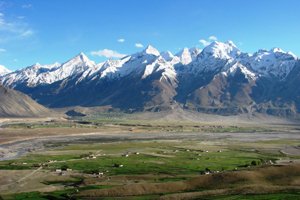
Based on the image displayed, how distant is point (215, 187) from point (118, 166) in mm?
41011

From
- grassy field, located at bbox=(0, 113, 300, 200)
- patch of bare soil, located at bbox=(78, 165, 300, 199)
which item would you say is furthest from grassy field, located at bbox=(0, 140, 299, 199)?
patch of bare soil, located at bbox=(78, 165, 300, 199)

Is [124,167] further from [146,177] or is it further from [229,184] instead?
[229,184]

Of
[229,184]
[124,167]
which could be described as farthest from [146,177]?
[229,184]

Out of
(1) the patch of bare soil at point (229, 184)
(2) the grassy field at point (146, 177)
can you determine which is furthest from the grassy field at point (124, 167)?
(1) the patch of bare soil at point (229, 184)

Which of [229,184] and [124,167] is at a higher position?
[229,184]

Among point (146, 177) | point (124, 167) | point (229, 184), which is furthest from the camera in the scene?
point (124, 167)

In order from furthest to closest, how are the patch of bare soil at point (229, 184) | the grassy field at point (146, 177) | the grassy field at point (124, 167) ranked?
the grassy field at point (124, 167), the grassy field at point (146, 177), the patch of bare soil at point (229, 184)

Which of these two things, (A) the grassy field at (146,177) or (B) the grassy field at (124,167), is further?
(B) the grassy field at (124,167)

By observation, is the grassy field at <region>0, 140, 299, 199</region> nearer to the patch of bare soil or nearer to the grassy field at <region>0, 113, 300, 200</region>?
the grassy field at <region>0, 113, 300, 200</region>

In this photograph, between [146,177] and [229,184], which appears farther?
[146,177]

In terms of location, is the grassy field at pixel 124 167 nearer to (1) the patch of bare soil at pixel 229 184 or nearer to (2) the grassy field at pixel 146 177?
(2) the grassy field at pixel 146 177

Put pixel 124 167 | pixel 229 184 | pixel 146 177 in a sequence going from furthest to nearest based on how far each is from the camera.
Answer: pixel 124 167 < pixel 146 177 < pixel 229 184

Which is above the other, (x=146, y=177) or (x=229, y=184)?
(x=229, y=184)

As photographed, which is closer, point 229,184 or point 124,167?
point 229,184
